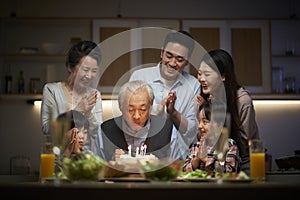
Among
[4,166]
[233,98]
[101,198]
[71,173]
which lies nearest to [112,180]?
[71,173]

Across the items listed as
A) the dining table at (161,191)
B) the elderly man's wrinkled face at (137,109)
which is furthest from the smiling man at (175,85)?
the dining table at (161,191)

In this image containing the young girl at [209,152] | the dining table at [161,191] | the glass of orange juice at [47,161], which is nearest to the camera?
the dining table at [161,191]

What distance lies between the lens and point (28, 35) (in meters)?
5.56

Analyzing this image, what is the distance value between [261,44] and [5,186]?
12.4 feet

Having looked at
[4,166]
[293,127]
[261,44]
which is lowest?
[4,166]

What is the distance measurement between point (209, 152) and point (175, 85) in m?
1.60

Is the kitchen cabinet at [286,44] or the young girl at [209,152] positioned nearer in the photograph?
the young girl at [209,152]

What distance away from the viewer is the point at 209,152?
328cm

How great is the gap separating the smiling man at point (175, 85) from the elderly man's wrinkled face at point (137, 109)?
526 mm

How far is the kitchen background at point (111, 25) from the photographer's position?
5453mm

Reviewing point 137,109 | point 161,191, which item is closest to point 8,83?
point 137,109

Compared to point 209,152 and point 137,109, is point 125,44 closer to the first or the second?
point 137,109

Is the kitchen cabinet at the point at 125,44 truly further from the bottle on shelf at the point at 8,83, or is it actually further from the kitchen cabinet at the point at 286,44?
the kitchen cabinet at the point at 286,44

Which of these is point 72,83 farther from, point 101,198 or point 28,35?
point 101,198
